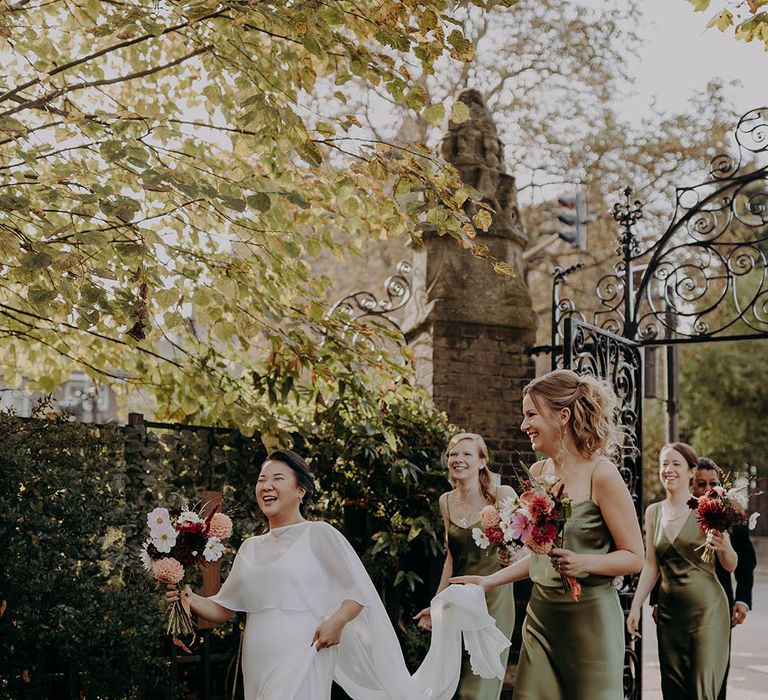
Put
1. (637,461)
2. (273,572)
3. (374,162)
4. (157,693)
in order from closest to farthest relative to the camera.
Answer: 1. (273,572)
2. (374,162)
3. (157,693)
4. (637,461)

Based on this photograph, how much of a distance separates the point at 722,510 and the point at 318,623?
3.60 m

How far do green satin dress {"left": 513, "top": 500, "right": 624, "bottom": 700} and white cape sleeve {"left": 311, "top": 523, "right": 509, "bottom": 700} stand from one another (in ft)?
1.88

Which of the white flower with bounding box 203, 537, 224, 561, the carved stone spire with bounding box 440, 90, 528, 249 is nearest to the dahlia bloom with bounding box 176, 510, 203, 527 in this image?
the white flower with bounding box 203, 537, 224, 561

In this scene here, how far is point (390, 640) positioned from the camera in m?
5.71

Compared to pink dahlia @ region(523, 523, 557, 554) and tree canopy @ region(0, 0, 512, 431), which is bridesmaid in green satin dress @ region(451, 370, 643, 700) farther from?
tree canopy @ region(0, 0, 512, 431)

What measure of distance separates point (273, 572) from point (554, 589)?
1430 mm

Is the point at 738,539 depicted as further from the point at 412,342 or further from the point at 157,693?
the point at 157,693

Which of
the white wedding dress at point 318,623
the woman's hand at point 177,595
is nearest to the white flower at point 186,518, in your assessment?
the woman's hand at point 177,595

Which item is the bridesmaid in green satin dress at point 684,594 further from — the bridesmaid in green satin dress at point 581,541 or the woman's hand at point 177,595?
the woman's hand at point 177,595

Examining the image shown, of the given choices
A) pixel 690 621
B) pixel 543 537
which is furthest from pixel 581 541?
pixel 690 621

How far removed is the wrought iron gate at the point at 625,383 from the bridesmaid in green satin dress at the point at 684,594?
9.9 inches

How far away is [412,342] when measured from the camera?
31.9 feet

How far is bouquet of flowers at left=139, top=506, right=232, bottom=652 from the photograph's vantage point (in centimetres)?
502

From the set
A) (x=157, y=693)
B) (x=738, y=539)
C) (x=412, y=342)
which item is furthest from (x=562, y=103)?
(x=157, y=693)
